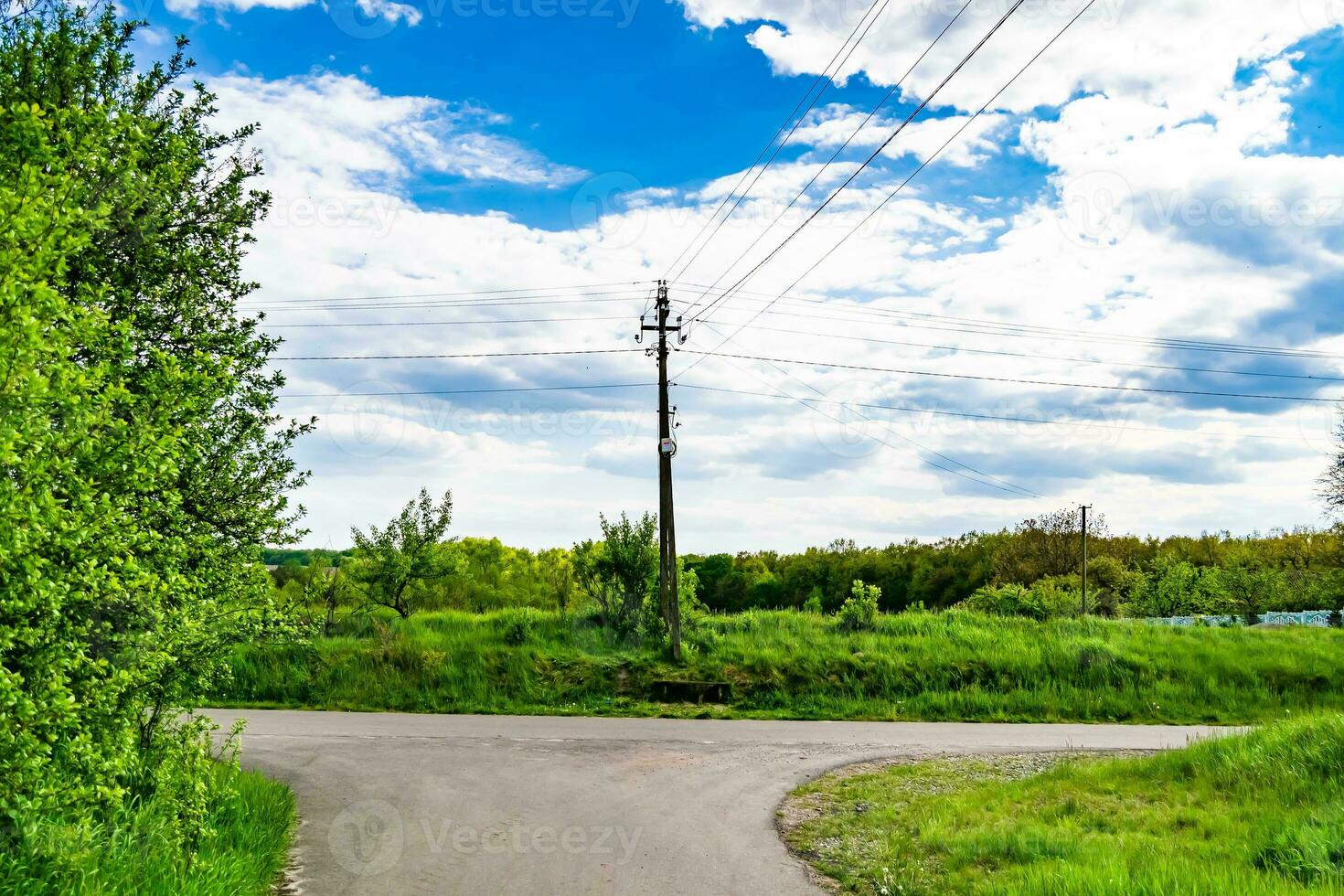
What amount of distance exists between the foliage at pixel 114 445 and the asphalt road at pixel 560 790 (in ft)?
7.08

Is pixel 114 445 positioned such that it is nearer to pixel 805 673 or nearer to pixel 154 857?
pixel 154 857

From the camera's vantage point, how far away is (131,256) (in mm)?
7578

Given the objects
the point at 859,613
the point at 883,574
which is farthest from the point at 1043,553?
the point at 859,613

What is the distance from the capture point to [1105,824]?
28.1ft

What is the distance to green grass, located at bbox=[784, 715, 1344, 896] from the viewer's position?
6617 millimetres

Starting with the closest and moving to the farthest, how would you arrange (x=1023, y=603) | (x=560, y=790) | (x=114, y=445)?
(x=114, y=445), (x=560, y=790), (x=1023, y=603)

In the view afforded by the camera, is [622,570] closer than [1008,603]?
Yes

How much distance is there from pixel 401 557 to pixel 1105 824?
20016 mm

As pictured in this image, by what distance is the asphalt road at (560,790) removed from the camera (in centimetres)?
750

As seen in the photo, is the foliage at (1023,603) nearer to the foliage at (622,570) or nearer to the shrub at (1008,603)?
the shrub at (1008,603)

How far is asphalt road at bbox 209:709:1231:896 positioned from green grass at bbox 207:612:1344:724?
208 centimetres

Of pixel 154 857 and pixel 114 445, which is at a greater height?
pixel 114 445

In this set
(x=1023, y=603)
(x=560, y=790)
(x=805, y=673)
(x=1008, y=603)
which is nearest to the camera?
(x=560, y=790)

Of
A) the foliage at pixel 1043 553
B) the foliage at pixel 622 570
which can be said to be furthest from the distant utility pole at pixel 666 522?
the foliage at pixel 1043 553
